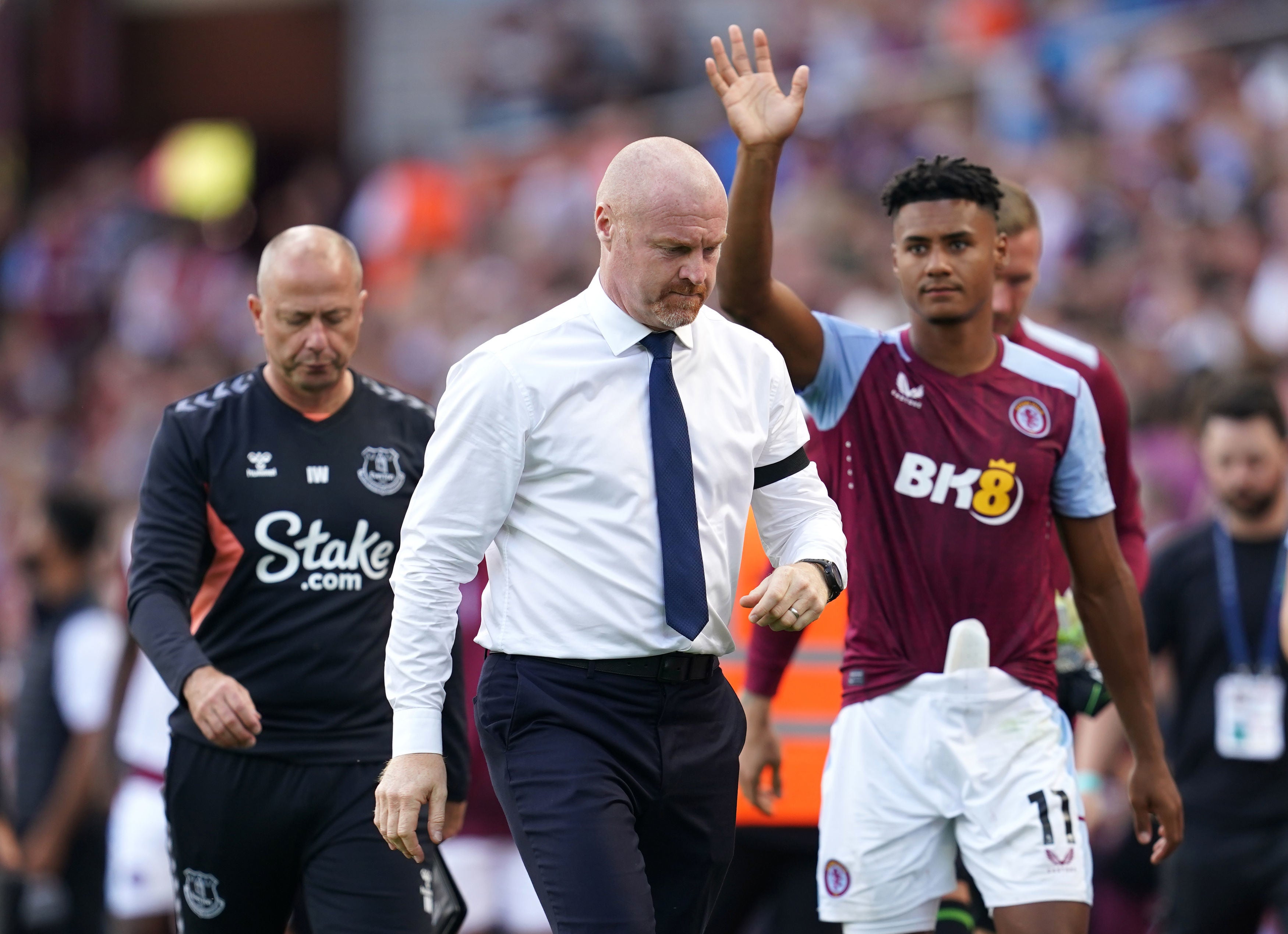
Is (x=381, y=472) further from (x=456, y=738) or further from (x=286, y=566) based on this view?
(x=456, y=738)

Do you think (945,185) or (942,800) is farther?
(945,185)

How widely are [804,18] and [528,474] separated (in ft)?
44.7

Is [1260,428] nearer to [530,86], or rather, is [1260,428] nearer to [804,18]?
[804,18]

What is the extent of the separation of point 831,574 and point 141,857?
443cm

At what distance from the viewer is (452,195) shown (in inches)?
750

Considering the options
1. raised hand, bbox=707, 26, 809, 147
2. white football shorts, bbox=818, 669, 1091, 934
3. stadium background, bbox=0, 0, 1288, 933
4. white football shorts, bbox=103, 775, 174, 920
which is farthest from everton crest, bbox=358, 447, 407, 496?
white football shorts, bbox=103, 775, 174, 920

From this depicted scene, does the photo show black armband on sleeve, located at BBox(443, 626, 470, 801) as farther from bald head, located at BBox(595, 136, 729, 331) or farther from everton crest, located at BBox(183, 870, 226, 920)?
bald head, located at BBox(595, 136, 729, 331)

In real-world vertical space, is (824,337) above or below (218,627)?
above

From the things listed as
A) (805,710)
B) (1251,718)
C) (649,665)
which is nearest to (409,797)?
(649,665)

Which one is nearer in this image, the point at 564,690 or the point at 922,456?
the point at 564,690

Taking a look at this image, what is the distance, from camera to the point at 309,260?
5.68m

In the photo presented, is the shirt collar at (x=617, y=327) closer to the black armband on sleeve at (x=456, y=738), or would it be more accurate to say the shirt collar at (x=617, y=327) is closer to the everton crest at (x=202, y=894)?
Result: the black armband on sleeve at (x=456, y=738)

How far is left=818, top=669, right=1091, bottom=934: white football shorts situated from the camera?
5.18 meters

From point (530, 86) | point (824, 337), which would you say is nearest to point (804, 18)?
point (530, 86)
